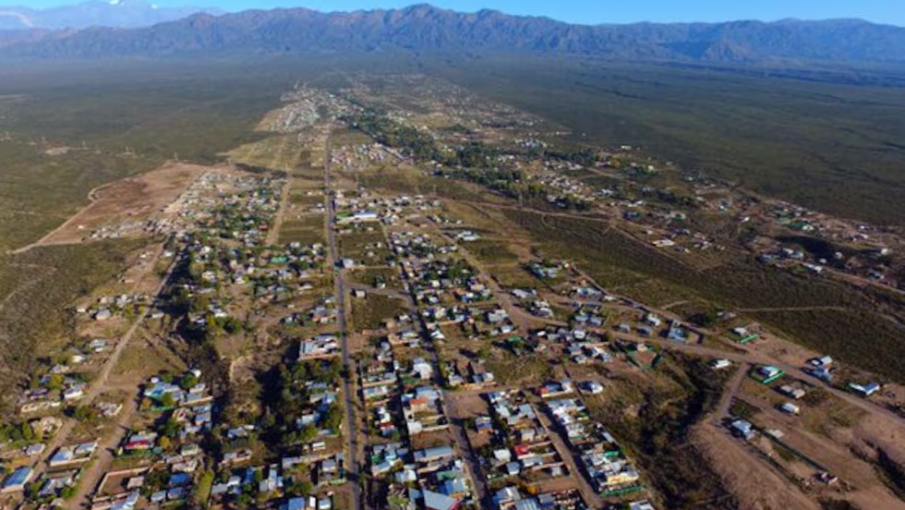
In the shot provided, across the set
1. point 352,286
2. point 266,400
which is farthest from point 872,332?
point 266,400

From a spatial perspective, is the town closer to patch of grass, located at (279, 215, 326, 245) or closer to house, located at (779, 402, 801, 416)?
house, located at (779, 402, 801, 416)

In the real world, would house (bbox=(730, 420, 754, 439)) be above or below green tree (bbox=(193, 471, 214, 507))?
above

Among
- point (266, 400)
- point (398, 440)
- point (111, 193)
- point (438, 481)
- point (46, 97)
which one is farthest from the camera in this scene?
point (46, 97)

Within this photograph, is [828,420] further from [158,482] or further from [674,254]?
[158,482]

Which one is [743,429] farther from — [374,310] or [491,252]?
[491,252]

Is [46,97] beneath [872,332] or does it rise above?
above

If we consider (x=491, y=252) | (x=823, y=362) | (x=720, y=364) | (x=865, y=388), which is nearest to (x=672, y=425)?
(x=720, y=364)

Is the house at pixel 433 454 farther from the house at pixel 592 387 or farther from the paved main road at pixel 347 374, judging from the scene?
the house at pixel 592 387

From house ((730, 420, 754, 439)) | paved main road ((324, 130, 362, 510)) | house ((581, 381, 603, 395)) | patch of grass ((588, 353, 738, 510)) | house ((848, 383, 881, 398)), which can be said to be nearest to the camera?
patch of grass ((588, 353, 738, 510))

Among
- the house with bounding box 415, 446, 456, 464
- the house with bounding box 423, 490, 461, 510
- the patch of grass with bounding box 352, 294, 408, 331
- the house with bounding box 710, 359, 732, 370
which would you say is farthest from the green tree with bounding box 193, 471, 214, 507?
the house with bounding box 710, 359, 732, 370
